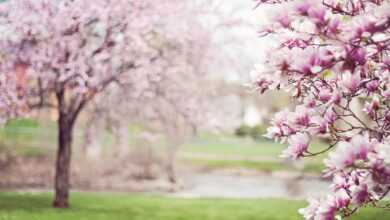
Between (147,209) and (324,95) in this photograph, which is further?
(147,209)

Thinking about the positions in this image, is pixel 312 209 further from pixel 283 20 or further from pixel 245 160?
pixel 245 160

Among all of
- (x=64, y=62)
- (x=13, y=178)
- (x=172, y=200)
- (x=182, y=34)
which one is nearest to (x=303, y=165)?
(x=13, y=178)

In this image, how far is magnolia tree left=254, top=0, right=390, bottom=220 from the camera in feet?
8.64

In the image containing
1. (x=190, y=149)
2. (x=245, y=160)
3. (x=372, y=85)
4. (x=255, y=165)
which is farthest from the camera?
(x=190, y=149)

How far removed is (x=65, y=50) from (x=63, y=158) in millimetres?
2166

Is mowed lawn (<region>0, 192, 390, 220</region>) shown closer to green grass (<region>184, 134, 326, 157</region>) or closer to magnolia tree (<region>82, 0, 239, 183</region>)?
magnolia tree (<region>82, 0, 239, 183</region>)

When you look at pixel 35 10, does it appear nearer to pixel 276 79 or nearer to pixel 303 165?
pixel 276 79

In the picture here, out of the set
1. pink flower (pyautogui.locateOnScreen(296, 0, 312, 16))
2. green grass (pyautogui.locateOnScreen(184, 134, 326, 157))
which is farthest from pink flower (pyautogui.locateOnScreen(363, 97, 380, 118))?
green grass (pyautogui.locateOnScreen(184, 134, 326, 157))

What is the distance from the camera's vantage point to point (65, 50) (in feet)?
33.2

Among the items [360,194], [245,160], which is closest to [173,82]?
[360,194]

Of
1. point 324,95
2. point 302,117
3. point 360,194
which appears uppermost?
point 324,95

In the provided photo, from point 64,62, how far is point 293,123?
24.4ft

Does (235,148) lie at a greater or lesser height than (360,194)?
lesser

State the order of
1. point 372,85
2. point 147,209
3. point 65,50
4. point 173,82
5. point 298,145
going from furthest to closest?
point 173,82, point 147,209, point 65,50, point 372,85, point 298,145
